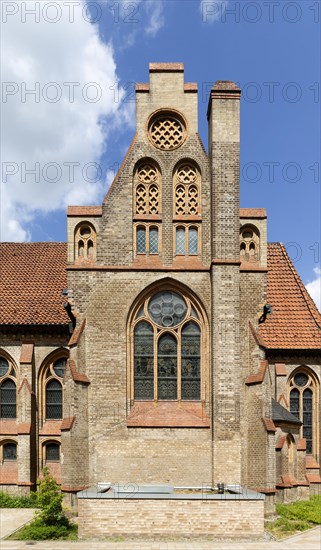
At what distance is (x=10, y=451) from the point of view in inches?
913

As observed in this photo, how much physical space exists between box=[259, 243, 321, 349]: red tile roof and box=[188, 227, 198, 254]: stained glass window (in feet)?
22.2

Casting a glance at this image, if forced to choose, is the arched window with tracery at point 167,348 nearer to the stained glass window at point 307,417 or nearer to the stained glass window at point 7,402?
the stained glass window at point 307,417

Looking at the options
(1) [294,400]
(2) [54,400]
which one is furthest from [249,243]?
(2) [54,400]

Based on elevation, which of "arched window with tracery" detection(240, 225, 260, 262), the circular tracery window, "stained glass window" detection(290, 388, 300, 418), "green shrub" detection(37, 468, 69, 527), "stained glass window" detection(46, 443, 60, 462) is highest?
the circular tracery window

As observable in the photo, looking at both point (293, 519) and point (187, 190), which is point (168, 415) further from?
point (187, 190)

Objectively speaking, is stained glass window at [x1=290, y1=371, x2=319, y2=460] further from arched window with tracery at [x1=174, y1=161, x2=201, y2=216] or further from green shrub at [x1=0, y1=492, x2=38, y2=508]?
green shrub at [x1=0, y1=492, x2=38, y2=508]

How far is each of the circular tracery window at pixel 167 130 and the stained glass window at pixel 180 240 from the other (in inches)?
132

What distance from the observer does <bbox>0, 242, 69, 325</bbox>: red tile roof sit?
77.2ft

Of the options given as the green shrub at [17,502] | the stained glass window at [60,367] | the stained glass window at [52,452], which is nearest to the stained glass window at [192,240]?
the stained glass window at [60,367]

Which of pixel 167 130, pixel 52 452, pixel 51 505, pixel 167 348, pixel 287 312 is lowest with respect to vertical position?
pixel 52 452

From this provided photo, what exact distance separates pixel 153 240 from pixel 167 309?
109 inches

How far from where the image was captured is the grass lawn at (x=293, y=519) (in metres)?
15.7

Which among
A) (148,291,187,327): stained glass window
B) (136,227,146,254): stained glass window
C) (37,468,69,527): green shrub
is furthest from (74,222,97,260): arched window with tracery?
(37,468,69,527): green shrub

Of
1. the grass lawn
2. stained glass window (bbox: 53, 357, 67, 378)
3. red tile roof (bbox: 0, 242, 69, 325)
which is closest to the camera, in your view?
the grass lawn
